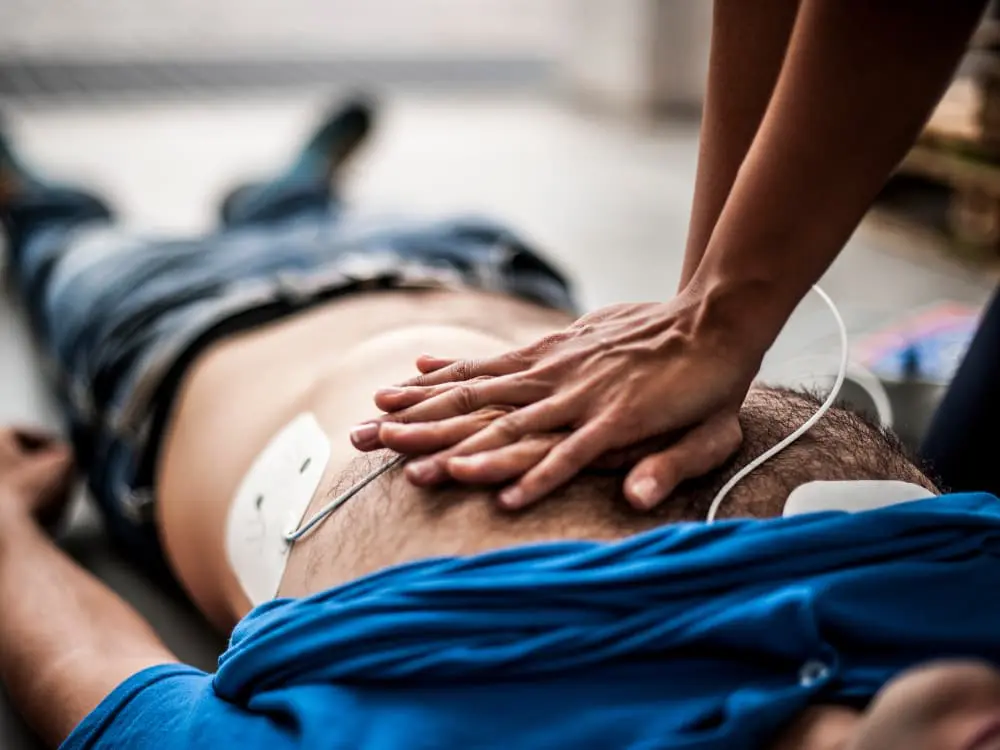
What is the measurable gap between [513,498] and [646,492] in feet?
0.27

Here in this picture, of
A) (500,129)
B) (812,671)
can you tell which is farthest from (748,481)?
(500,129)

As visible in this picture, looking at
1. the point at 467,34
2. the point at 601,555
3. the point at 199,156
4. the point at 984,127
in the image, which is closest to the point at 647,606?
the point at 601,555

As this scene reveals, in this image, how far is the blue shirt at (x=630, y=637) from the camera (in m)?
0.57

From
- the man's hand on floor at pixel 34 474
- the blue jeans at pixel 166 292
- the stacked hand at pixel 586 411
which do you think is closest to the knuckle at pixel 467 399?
the stacked hand at pixel 586 411

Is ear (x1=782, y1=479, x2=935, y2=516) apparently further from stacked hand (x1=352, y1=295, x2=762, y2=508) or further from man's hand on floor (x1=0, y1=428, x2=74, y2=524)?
man's hand on floor (x1=0, y1=428, x2=74, y2=524)

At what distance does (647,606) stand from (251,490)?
16.3 inches

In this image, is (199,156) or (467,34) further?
(467,34)

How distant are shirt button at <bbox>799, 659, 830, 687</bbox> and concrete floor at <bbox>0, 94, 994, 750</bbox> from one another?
1.29 ft

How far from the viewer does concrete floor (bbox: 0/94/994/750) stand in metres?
1.66

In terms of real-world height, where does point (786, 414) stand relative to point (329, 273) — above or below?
above

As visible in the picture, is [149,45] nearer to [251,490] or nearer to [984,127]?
[984,127]

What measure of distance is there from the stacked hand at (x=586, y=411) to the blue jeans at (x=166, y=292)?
513mm

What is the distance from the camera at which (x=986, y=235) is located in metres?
2.19

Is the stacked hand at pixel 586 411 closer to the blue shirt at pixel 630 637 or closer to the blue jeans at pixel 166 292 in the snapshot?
the blue shirt at pixel 630 637
